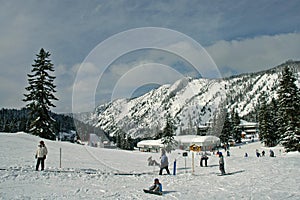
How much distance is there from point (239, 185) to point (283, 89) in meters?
29.5

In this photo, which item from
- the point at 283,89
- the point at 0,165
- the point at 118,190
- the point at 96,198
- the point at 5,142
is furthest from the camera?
the point at 283,89

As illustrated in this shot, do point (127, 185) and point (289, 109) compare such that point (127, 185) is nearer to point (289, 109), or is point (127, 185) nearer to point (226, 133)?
point (289, 109)

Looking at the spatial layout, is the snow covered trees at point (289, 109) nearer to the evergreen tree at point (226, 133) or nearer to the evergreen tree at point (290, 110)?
the evergreen tree at point (290, 110)

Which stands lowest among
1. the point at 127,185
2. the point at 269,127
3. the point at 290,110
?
the point at 127,185

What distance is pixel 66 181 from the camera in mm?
14305

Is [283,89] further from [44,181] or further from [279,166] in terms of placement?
[44,181]

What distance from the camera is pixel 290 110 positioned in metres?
39.7

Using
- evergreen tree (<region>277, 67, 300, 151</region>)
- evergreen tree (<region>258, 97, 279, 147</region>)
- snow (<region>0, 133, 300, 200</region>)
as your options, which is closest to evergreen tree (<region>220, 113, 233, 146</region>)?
evergreen tree (<region>258, 97, 279, 147</region>)

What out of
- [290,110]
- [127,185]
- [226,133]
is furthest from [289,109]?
[226,133]

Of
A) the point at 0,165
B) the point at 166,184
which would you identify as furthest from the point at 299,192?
the point at 0,165

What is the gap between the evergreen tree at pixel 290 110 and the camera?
38469mm

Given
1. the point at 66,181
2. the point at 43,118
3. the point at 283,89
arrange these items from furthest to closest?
the point at 283,89
the point at 43,118
the point at 66,181

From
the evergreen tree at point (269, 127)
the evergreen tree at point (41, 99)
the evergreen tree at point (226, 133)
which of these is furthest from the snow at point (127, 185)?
the evergreen tree at point (226, 133)

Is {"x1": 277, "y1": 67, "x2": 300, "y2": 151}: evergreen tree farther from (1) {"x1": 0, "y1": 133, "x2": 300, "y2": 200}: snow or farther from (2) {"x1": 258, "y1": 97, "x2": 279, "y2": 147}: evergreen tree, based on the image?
(2) {"x1": 258, "y1": 97, "x2": 279, "y2": 147}: evergreen tree
